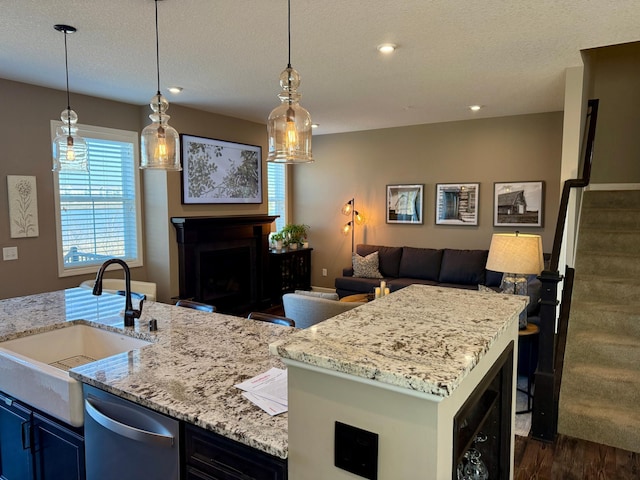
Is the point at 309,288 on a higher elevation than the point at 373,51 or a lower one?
lower

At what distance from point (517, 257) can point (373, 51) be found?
72.1 inches

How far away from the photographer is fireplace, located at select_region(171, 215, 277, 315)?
17.0ft

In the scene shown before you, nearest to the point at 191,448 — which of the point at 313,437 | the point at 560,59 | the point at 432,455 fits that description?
the point at 313,437

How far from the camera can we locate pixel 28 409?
183cm

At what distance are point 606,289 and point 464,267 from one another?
7.49 ft

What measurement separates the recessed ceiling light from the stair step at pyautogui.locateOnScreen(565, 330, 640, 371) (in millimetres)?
2491

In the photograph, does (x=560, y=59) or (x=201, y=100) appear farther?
(x=201, y=100)

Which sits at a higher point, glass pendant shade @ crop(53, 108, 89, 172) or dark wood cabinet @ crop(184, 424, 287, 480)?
glass pendant shade @ crop(53, 108, 89, 172)

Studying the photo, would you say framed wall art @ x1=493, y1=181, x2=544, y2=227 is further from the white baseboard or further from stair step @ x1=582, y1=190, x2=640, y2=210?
stair step @ x1=582, y1=190, x2=640, y2=210

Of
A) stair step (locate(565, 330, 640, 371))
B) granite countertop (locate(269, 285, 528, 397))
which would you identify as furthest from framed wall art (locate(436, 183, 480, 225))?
granite countertop (locate(269, 285, 528, 397))

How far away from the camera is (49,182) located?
13.9ft

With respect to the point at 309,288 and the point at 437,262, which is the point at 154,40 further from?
the point at 309,288

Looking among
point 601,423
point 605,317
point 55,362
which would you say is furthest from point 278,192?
point 601,423

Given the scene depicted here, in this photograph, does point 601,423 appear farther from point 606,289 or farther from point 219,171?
point 219,171
